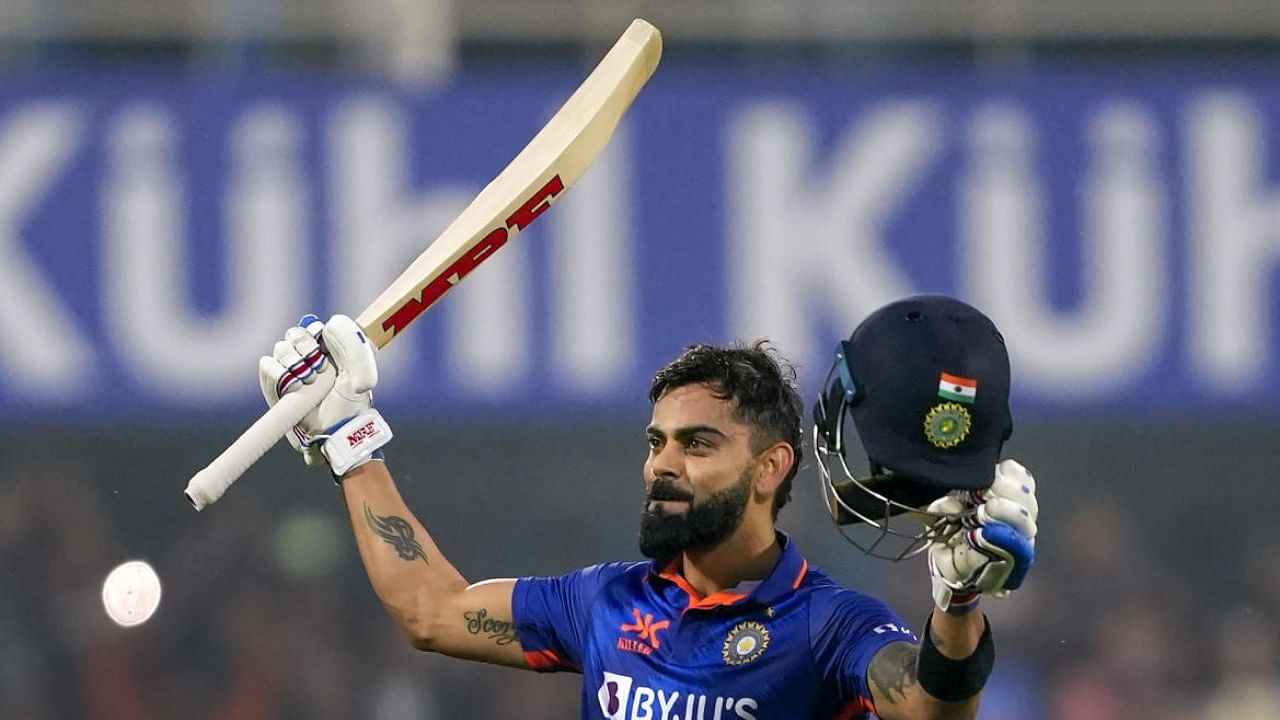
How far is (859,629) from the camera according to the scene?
3.38 meters

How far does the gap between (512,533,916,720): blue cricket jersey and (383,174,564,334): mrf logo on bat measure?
67 centimetres

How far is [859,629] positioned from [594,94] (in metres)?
1.40

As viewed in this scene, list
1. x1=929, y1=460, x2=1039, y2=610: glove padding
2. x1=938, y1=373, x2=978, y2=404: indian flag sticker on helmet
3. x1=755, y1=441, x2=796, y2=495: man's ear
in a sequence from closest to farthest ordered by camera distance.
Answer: x1=929, y1=460, x2=1039, y2=610: glove padding, x1=938, y1=373, x2=978, y2=404: indian flag sticker on helmet, x1=755, y1=441, x2=796, y2=495: man's ear

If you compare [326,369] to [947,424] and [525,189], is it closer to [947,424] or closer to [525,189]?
[525,189]

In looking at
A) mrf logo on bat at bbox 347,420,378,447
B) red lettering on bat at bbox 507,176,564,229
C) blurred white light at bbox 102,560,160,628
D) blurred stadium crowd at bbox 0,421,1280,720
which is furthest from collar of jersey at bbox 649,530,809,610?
blurred stadium crowd at bbox 0,421,1280,720

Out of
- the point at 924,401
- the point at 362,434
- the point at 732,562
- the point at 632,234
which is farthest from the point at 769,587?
the point at 632,234

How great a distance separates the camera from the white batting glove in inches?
145

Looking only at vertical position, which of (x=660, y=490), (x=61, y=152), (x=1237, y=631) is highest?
(x=61, y=152)

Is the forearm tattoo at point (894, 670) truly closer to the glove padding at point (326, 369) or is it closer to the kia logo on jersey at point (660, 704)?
the kia logo on jersey at point (660, 704)

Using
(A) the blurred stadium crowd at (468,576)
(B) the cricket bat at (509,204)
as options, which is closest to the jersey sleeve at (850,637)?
(B) the cricket bat at (509,204)

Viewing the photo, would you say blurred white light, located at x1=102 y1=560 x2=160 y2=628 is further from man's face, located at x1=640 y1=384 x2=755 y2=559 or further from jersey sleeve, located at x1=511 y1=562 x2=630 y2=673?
man's face, located at x1=640 y1=384 x2=755 y2=559

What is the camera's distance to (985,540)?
2.80 metres

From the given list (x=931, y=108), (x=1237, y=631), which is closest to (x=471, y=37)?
(x=931, y=108)

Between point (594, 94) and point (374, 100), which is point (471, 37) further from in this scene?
point (594, 94)
